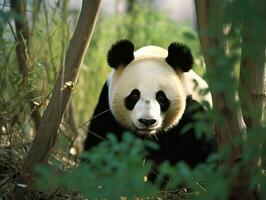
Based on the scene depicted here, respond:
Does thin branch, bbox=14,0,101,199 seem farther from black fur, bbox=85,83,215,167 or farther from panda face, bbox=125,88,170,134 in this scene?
black fur, bbox=85,83,215,167

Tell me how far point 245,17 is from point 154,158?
262 centimetres

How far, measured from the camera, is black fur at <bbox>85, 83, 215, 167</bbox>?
4.38 meters

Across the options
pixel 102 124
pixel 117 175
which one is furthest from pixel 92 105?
pixel 117 175

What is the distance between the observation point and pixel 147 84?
164 inches

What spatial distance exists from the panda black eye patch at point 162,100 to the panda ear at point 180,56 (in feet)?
0.86

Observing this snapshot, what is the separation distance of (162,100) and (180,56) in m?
0.33

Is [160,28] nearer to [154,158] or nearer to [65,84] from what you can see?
[154,158]

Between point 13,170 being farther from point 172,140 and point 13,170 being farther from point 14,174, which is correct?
point 172,140

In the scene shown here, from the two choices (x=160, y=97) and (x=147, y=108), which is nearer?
(x=147, y=108)

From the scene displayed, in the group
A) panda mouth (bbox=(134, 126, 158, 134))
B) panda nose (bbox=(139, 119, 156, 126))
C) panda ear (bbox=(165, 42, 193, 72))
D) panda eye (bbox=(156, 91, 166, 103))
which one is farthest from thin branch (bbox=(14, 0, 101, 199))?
panda ear (bbox=(165, 42, 193, 72))

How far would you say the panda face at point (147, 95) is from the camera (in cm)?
406

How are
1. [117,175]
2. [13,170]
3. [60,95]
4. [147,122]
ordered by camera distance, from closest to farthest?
[117,175] < [60,95] < [13,170] < [147,122]

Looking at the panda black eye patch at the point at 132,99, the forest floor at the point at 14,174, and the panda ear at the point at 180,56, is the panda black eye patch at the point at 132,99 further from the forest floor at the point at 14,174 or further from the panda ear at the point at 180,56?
the forest floor at the point at 14,174

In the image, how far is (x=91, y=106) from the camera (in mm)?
6953
